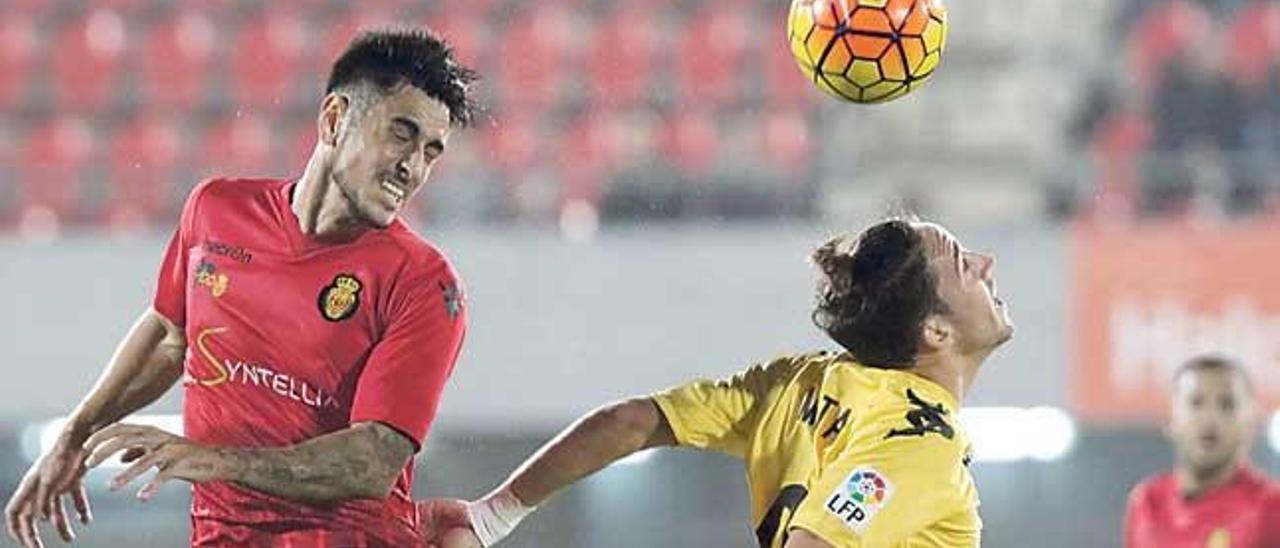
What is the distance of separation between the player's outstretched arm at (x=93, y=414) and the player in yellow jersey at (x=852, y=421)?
549mm

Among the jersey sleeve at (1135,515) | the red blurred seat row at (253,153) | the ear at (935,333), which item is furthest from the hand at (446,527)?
the red blurred seat row at (253,153)

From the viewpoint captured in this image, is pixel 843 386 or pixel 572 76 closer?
pixel 843 386

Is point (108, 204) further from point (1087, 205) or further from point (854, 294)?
point (854, 294)

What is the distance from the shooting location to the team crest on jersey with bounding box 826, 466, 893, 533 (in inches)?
142

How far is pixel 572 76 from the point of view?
11.1 metres

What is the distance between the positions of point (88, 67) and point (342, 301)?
816cm

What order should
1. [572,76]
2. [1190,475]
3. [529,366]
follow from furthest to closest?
[572,76], [529,366], [1190,475]

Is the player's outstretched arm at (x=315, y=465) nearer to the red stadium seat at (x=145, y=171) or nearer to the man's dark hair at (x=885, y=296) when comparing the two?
the man's dark hair at (x=885, y=296)

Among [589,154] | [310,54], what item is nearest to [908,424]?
[589,154]

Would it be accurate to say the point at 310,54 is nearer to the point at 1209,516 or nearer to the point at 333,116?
the point at 1209,516

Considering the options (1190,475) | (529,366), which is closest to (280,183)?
(1190,475)

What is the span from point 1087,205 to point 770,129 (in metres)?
1.51

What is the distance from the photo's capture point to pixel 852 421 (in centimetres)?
378

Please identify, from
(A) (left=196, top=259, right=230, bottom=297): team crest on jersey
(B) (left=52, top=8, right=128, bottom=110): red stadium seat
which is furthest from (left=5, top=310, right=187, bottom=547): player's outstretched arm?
(B) (left=52, top=8, right=128, bottom=110): red stadium seat
